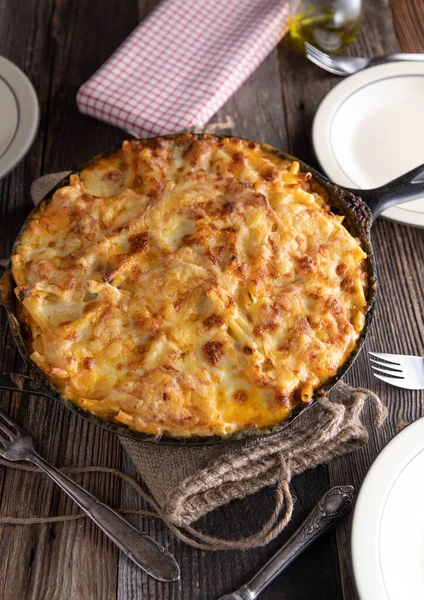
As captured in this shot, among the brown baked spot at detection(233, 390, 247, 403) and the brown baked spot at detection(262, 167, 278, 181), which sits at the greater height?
the brown baked spot at detection(262, 167, 278, 181)

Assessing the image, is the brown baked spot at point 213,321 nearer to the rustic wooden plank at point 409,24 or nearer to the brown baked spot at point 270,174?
the brown baked spot at point 270,174

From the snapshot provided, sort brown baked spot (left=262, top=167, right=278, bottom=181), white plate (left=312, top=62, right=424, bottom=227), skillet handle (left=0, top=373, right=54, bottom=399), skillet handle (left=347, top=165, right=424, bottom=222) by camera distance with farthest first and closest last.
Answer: white plate (left=312, top=62, right=424, bottom=227) < skillet handle (left=347, top=165, right=424, bottom=222) < brown baked spot (left=262, top=167, right=278, bottom=181) < skillet handle (left=0, top=373, right=54, bottom=399)

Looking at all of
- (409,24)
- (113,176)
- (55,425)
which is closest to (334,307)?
(113,176)

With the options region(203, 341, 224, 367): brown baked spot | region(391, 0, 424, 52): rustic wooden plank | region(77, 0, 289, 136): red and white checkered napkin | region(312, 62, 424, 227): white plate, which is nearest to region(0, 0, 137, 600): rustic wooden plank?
region(77, 0, 289, 136): red and white checkered napkin

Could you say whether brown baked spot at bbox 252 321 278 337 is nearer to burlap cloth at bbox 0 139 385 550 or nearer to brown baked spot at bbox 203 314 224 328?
brown baked spot at bbox 203 314 224 328

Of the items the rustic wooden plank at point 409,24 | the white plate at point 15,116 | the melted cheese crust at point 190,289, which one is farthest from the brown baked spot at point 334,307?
the rustic wooden plank at point 409,24

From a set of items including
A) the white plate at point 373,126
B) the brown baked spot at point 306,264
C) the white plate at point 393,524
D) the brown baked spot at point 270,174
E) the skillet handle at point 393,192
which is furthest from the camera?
the white plate at point 373,126

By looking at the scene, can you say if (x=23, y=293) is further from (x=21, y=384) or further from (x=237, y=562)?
(x=237, y=562)
